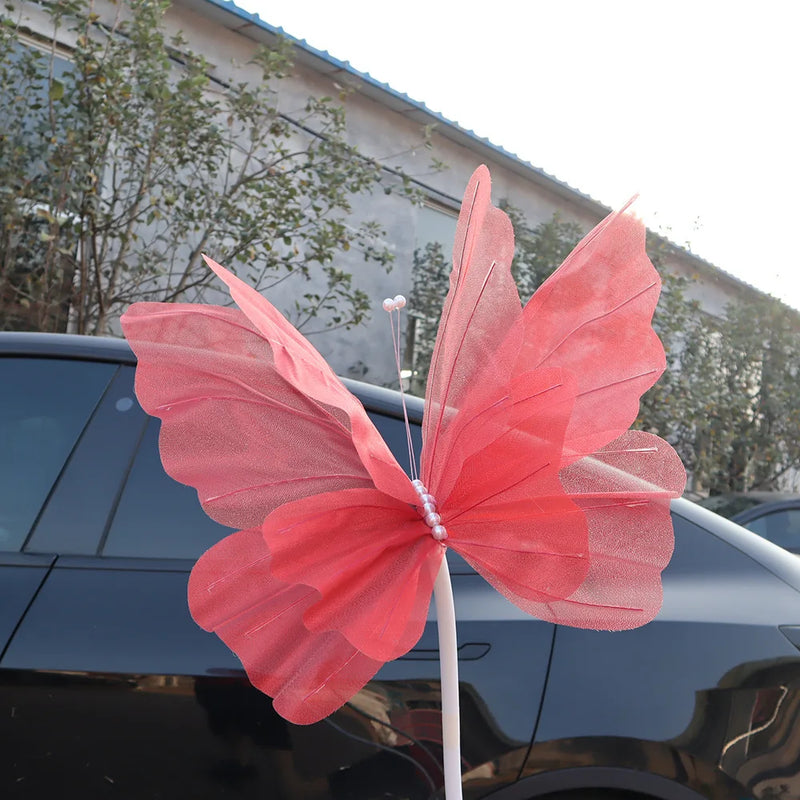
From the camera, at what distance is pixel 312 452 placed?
110 cm

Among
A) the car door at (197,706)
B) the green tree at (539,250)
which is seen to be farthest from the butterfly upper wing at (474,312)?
the green tree at (539,250)

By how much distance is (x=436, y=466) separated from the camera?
1044mm

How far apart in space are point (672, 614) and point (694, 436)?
913cm

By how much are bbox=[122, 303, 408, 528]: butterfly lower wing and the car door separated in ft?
3.43

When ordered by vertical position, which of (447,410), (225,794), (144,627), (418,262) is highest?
(418,262)

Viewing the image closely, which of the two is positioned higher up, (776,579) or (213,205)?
(213,205)

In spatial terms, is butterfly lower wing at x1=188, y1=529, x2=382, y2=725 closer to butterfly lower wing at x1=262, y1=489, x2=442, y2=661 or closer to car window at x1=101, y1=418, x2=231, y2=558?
butterfly lower wing at x1=262, y1=489, x2=442, y2=661

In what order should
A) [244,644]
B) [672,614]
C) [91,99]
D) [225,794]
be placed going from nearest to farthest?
[244,644] → [225,794] → [672,614] → [91,99]

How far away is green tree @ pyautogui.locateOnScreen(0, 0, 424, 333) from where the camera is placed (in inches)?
222

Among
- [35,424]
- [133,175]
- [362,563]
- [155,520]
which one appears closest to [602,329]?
[362,563]

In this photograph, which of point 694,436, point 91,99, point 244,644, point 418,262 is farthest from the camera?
point 694,436

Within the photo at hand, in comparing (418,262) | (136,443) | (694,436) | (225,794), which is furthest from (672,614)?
(694,436)

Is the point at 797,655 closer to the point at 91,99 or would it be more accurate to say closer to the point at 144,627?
the point at 144,627

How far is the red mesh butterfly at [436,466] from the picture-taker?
100 centimetres
